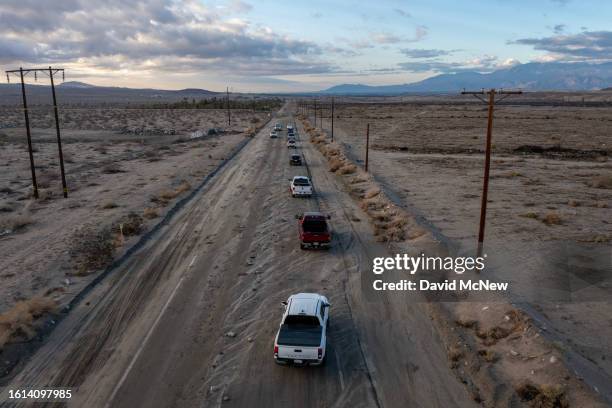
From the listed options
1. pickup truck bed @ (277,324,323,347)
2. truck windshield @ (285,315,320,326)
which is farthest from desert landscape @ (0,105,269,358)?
truck windshield @ (285,315,320,326)

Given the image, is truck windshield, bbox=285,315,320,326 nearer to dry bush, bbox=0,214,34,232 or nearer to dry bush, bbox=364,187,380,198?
dry bush, bbox=0,214,34,232

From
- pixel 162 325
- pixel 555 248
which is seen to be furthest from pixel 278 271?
pixel 555 248

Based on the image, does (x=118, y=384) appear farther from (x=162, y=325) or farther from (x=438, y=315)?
(x=438, y=315)

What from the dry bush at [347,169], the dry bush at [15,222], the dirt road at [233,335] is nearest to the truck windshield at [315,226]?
the dirt road at [233,335]

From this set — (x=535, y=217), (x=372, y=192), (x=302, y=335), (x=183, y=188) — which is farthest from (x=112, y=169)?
(x=302, y=335)

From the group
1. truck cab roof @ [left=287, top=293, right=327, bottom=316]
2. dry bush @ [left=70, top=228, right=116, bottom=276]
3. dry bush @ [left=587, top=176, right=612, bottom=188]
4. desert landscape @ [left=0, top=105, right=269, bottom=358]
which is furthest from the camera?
dry bush @ [left=587, top=176, right=612, bottom=188]

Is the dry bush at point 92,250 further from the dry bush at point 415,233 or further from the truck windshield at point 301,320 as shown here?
the dry bush at point 415,233

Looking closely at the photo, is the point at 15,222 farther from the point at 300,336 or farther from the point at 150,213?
the point at 300,336
